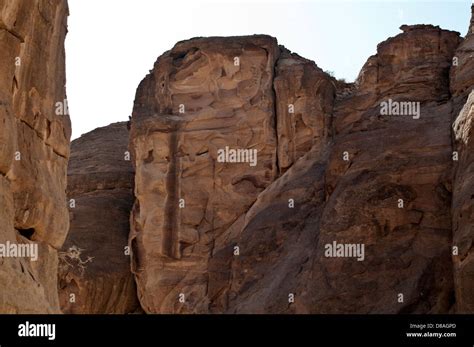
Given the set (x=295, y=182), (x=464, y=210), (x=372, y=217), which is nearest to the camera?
(x=464, y=210)

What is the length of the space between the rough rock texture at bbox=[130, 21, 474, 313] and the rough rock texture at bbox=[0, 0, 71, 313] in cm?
965

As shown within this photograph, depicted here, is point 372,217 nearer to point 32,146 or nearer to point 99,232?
point 32,146

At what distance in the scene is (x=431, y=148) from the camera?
25.1m

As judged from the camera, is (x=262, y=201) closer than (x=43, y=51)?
No

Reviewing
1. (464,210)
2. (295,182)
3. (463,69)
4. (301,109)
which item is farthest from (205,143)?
(464,210)

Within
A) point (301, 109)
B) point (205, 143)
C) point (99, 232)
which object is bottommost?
point (99, 232)

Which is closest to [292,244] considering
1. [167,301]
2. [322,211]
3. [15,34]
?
[322,211]

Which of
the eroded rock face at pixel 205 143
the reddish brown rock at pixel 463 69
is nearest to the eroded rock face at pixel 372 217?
the reddish brown rock at pixel 463 69

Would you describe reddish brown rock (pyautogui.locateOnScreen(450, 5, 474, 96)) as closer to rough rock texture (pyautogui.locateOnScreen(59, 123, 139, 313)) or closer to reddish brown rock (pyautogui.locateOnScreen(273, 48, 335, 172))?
reddish brown rock (pyautogui.locateOnScreen(273, 48, 335, 172))

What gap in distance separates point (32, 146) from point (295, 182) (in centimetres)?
1735

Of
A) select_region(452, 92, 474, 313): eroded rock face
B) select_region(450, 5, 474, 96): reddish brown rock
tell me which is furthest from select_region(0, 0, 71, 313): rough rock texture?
select_region(450, 5, 474, 96): reddish brown rock

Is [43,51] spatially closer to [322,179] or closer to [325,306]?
[325,306]

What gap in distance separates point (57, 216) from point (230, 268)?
52.7 ft

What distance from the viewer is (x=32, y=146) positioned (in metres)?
13.6
